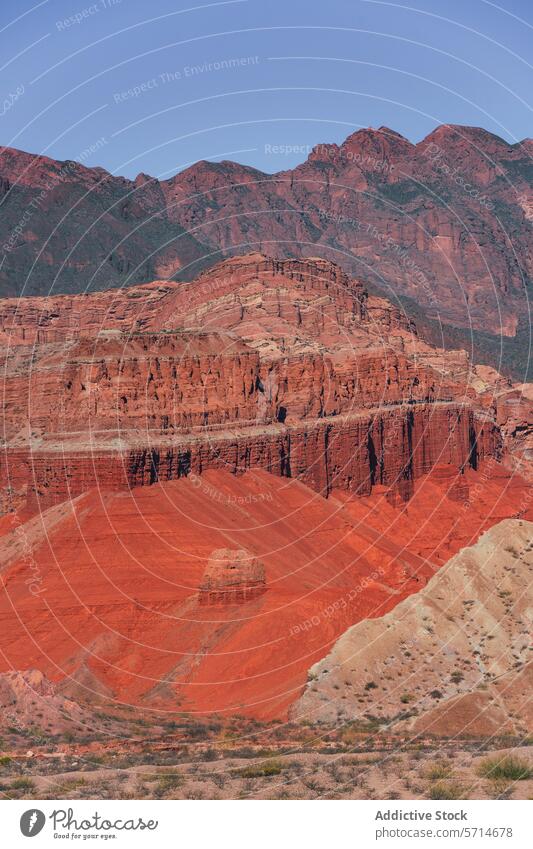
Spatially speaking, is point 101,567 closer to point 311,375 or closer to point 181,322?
point 311,375

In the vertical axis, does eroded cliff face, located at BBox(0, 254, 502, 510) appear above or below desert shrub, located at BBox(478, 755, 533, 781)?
above

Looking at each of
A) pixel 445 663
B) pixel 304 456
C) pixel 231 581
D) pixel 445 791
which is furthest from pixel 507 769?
pixel 304 456

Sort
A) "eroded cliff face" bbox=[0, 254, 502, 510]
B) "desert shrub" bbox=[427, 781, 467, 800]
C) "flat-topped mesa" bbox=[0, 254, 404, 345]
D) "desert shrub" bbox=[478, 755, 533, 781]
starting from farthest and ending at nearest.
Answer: "flat-topped mesa" bbox=[0, 254, 404, 345]
"eroded cliff face" bbox=[0, 254, 502, 510]
"desert shrub" bbox=[478, 755, 533, 781]
"desert shrub" bbox=[427, 781, 467, 800]

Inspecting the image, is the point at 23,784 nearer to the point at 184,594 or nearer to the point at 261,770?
the point at 261,770

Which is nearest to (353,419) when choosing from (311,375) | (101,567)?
(311,375)

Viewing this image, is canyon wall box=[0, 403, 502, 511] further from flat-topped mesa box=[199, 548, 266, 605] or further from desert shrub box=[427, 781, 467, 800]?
desert shrub box=[427, 781, 467, 800]

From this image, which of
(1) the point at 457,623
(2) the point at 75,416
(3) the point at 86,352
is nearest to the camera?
(1) the point at 457,623

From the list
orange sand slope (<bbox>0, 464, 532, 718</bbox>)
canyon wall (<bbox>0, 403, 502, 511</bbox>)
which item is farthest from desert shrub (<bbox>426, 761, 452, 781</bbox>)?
canyon wall (<bbox>0, 403, 502, 511</bbox>)
